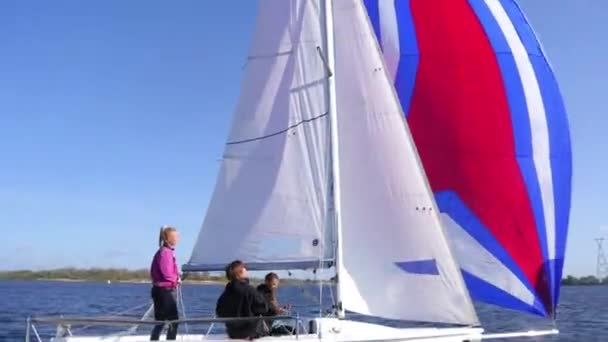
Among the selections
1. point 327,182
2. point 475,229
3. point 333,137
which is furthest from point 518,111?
point 327,182

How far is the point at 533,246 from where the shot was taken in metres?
12.2

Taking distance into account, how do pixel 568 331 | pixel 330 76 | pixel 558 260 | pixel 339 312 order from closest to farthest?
pixel 339 312
pixel 330 76
pixel 558 260
pixel 568 331

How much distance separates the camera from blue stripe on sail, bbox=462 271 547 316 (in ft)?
39.7

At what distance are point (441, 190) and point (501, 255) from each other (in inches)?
60.4

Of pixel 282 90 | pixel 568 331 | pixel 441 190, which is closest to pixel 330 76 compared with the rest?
pixel 282 90

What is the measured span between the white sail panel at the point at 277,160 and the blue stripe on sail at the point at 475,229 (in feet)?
9.38

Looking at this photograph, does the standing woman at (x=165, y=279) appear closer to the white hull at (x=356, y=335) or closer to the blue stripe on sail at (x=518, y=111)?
the white hull at (x=356, y=335)

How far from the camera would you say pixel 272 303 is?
35.3ft

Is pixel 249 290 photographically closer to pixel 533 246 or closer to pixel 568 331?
pixel 533 246

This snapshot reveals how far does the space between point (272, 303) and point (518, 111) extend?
18.5 ft

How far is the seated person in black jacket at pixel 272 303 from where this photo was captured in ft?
33.3

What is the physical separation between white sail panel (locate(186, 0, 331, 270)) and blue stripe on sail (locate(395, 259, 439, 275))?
1188mm

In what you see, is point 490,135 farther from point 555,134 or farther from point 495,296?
point 495,296

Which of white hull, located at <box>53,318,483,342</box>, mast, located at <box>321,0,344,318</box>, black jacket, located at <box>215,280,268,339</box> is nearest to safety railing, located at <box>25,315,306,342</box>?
white hull, located at <box>53,318,483,342</box>
